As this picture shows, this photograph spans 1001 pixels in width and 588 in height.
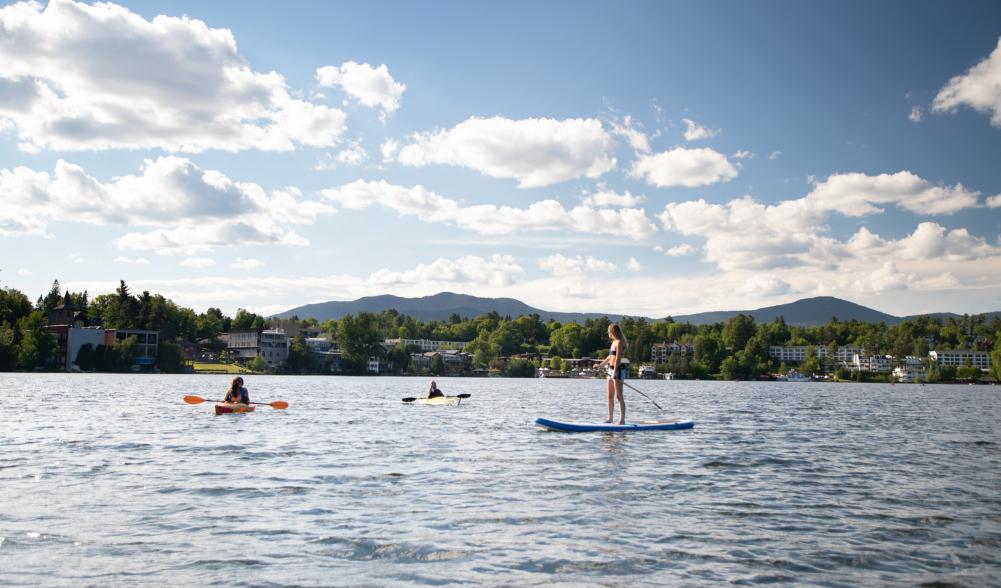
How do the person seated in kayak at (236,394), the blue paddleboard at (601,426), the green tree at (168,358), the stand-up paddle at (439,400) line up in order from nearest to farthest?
the blue paddleboard at (601,426), the person seated in kayak at (236,394), the stand-up paddle at (439,400), the green tree at (168,358)

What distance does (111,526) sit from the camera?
1122 centimetres

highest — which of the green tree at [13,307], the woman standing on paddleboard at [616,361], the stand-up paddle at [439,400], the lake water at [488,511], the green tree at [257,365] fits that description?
the green tree at [13,307]

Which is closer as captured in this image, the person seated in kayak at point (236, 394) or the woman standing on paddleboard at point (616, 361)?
the woman standing on paddleboard at point (616, 361)

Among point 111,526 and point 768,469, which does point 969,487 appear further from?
point 111,526

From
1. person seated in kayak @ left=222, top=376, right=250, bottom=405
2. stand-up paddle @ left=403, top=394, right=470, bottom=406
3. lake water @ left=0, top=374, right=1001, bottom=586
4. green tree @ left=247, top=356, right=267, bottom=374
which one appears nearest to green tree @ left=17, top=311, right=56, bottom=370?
green tree @ left=247, top=356, right=267, bottom=374

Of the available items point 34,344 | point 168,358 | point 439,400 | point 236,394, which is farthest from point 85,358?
point 236,394

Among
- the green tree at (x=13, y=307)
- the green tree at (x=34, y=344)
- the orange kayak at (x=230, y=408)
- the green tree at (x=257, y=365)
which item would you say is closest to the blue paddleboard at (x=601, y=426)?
the orange kayak at (x=230, y=408)

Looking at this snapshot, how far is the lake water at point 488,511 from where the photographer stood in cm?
922

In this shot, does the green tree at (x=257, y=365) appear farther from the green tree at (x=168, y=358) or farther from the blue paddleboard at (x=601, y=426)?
the blue paddleboard at (x=601, y=426)

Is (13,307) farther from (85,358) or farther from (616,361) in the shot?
(616,361)

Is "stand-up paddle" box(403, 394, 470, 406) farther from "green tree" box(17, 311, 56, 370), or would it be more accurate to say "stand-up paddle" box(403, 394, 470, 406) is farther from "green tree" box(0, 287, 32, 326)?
"green tree" box(0, 287, 32, 326)

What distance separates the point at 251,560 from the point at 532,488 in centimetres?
668

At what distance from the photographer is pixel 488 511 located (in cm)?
1264

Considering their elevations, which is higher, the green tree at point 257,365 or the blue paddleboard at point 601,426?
the blue paddleboard at point 601,426
